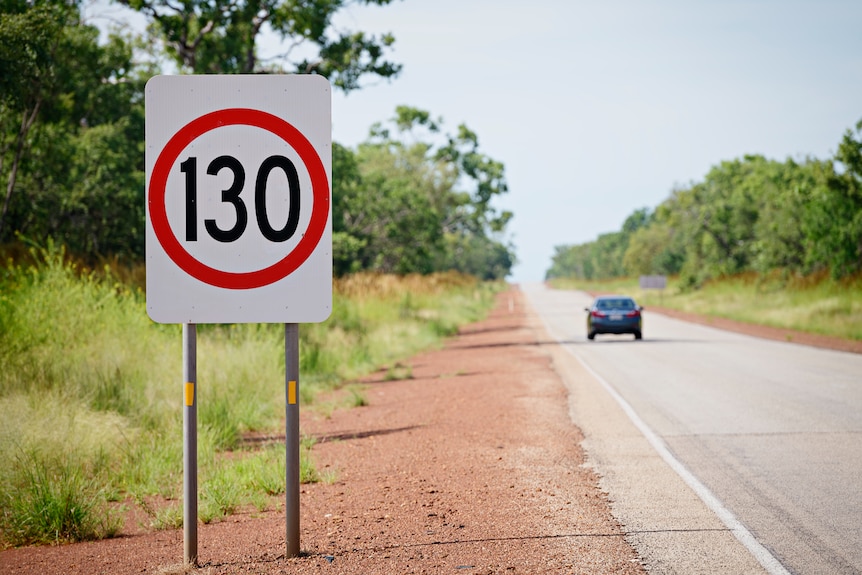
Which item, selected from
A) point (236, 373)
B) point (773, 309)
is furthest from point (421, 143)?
point (236, 373)

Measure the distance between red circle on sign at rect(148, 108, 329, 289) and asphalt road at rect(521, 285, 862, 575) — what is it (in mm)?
2714

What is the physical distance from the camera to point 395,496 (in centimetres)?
764

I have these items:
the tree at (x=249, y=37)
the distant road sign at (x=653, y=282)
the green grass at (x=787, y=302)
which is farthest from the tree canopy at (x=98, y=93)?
the distant road sign at (x=653, y=282)

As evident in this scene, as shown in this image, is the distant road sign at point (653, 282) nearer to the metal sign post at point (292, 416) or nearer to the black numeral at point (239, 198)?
the metal sign post at point (292, 416)

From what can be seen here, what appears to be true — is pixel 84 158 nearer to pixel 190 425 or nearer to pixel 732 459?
pixel 732 459

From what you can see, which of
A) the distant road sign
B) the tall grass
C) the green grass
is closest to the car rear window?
the green grass

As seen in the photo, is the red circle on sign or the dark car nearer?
the red circle on sign

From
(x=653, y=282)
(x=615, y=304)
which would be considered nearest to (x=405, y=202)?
(x=615, y=304)

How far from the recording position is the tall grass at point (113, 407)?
7.17m

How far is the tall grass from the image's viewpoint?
23.5 feet

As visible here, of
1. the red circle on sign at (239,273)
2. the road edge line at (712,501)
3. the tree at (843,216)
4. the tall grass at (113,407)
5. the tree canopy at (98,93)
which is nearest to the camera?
the red circle on sign at (239,273)

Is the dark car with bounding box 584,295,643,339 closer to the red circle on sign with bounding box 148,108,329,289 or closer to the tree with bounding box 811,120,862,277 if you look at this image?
the tree with bounding box 811,120,862,277

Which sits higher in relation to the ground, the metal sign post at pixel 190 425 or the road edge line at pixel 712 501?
the metal sign post at pixel 190 425

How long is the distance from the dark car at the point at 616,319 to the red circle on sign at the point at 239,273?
2527 centimetres
